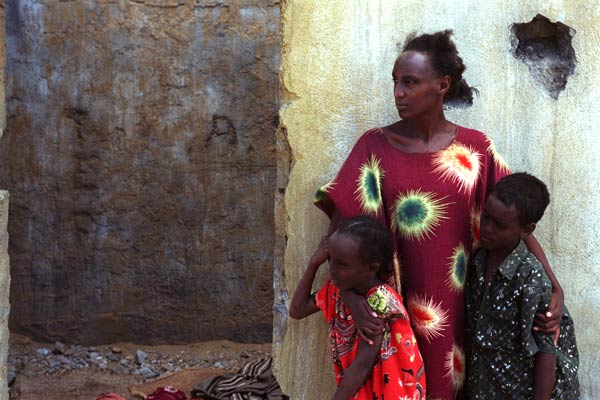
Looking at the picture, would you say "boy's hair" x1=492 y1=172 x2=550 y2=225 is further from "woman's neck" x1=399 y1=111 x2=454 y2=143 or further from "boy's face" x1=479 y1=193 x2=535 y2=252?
"woman's neck" x1=399 y1=111 x2=454 y2=143

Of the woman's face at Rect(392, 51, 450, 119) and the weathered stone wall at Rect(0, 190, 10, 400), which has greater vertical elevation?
the woman's face at Rect(392, 51, 450, 119)

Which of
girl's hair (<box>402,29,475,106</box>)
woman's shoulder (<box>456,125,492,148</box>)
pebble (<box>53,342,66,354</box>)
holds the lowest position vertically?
pebble (<box>53,342,66,354</box>)

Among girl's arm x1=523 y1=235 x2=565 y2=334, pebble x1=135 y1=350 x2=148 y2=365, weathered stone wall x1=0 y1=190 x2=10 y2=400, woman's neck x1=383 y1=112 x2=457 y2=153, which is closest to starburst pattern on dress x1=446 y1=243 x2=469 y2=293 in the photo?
girl's arm x1=523 y1=235 x2=565 y2=334

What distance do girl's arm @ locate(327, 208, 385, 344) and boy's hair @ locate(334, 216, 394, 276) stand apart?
Answer: 12 centimetres

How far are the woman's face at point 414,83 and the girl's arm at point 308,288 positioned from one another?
492 mm

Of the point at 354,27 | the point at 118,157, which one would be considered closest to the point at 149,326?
the point at 118,157

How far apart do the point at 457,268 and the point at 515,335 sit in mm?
296

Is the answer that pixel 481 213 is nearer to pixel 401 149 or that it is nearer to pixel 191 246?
pixel 401 149

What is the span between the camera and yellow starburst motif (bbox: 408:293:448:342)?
297 cm

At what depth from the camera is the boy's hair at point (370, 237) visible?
8.91 ft

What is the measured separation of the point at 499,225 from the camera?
9.08 feet

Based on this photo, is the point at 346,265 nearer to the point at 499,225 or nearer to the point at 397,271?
the point at 397,271

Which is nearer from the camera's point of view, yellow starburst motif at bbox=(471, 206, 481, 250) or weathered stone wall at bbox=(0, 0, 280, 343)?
yellow starburst motif at bbox=(471, 206, 481, 250)

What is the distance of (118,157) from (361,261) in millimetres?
3262
